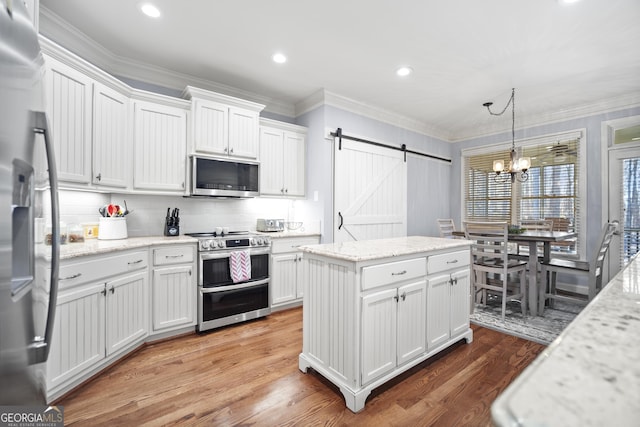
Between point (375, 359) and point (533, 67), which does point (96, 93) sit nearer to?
point (375, 359)

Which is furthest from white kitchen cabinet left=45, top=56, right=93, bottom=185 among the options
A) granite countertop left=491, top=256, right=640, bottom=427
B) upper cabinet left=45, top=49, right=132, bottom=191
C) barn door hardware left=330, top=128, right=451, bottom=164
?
granite countertop left=491, top=256, right=640, bottom=427

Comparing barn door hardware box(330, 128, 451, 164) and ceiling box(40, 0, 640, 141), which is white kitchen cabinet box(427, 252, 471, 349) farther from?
barn door hardware box(330, 128, 451, 164)

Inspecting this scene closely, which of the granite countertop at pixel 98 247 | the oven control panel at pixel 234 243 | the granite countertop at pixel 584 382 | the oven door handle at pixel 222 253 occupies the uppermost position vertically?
the granite countertop at pixel 584 382

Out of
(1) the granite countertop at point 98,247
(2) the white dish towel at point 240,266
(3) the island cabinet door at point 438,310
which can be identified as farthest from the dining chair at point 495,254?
(1) the granite countertop at point 98,247

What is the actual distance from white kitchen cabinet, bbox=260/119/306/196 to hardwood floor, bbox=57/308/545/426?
195 cm

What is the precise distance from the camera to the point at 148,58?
3.01 meters

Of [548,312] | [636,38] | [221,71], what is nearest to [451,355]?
[548,312]

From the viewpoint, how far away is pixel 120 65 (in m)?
3.01

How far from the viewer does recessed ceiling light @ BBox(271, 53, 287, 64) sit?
2.98 m

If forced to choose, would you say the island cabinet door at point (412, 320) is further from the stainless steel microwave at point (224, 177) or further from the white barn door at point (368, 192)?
the stainless steel microwave at point (224, 177)

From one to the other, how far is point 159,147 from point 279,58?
1.55m

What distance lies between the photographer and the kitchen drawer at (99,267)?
6.13 ft

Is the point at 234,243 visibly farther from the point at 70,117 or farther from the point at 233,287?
the point at 70,117

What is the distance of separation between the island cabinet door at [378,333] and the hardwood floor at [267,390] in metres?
0.20
